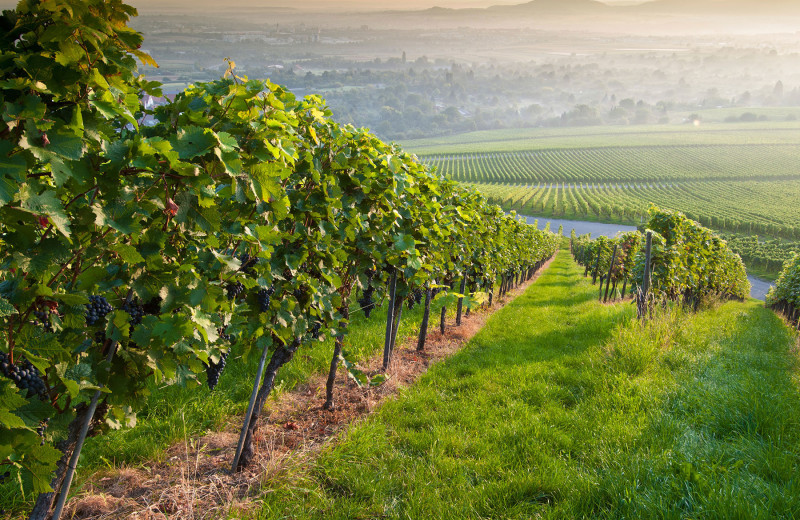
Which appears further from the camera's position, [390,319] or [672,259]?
[672,259]

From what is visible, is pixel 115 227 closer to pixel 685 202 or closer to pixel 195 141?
pixel 195 141

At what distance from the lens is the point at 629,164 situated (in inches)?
4257

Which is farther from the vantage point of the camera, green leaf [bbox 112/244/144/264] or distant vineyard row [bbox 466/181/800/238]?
distant vineyard row [bbox 466/181/800/238]

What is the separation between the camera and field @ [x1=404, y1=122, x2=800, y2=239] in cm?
6513

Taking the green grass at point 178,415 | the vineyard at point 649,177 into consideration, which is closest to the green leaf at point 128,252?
the green grass at point 178,415

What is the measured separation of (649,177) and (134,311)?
107665 mm

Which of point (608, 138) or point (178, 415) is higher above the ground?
point (608, 138)

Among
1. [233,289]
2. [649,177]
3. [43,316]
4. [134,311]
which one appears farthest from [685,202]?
[43,316]

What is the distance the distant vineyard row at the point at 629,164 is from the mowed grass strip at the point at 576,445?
267 feet

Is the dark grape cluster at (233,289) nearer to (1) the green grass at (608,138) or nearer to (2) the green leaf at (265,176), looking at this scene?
(2) the green leaf at (265,176)

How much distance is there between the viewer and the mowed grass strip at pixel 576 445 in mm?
3139

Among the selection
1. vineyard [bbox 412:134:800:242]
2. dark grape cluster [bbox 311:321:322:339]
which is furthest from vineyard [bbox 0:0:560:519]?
vineyard [bbox 412:134:800:242]

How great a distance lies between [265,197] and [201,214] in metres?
0.33

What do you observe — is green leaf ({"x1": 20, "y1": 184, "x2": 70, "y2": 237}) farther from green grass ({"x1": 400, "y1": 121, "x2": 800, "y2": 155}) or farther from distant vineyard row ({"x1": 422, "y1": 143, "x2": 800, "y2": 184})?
green grass ({"x1": 400, "y1": 121, "x2": 800, "y2": 155})
